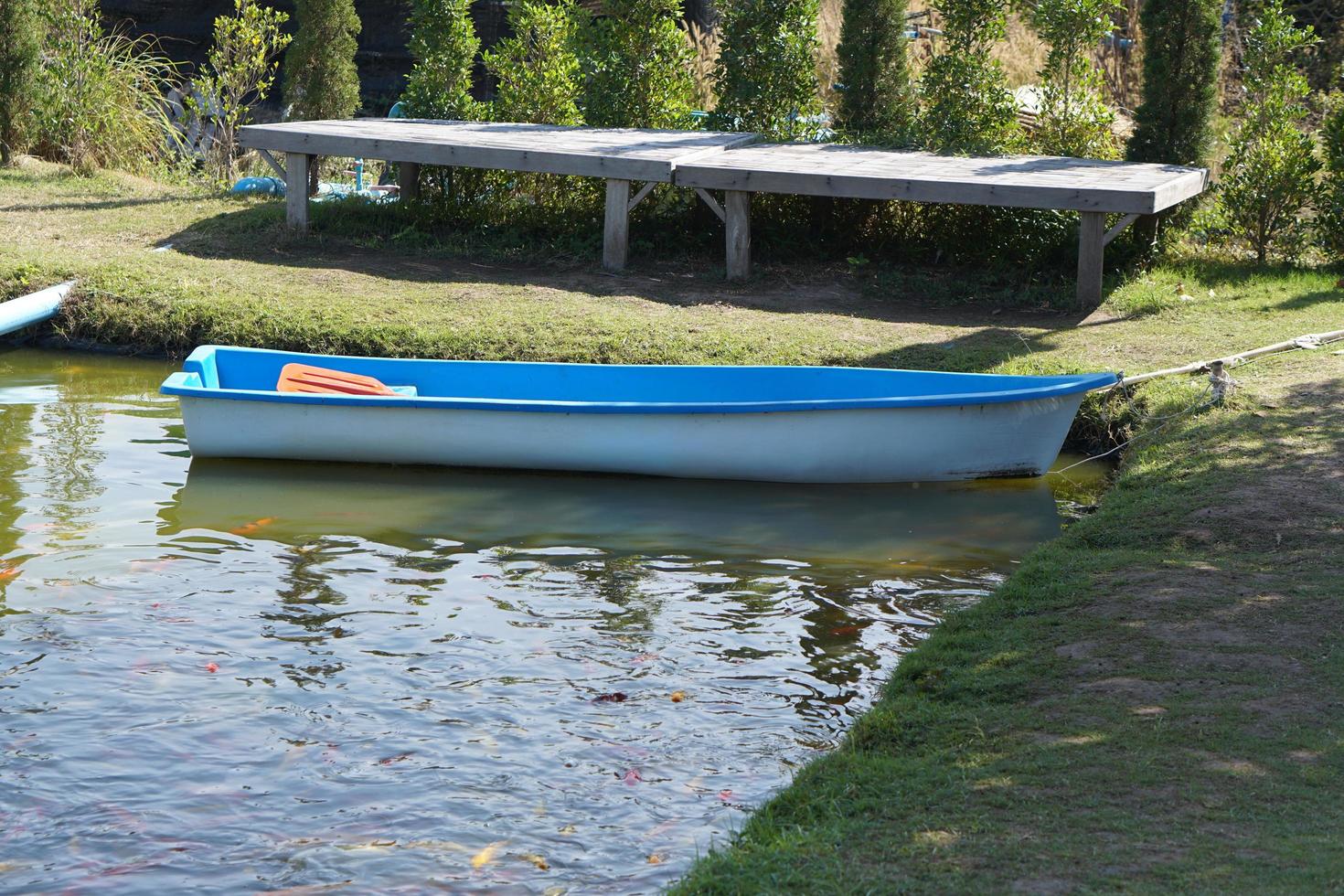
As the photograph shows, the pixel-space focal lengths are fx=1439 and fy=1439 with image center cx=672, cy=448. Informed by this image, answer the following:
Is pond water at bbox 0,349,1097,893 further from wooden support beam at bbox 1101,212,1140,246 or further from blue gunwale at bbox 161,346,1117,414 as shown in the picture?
wooden support beam at bbox 1101,212,1140,246

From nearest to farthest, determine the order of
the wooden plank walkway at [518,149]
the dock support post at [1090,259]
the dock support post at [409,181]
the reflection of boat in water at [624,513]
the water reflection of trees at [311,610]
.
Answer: the water reflection of trees at [311,610] → the reflection of boat in water at [624,513] → the dock support post at [1090,259] → the wooden plank walkway at [518,149] → the dock support post at [409,181]

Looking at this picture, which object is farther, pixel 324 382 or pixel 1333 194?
pixel 1333 194

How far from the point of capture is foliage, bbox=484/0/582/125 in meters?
14.6

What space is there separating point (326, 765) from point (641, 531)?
118 inches

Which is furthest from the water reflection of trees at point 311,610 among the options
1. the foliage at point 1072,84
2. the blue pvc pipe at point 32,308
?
the foliage at point 1072,84

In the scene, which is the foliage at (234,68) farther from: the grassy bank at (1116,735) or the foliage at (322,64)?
the grassy bank at (1116,735)

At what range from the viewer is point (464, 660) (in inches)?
231

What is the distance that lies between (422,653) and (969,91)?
30.8 ft

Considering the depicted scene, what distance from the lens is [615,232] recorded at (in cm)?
1240

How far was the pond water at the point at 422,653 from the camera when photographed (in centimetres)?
446

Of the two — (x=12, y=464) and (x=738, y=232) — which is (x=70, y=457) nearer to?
(x=12, y=464)

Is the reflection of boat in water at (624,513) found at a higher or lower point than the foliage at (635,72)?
lower

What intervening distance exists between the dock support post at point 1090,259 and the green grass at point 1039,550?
153 mm

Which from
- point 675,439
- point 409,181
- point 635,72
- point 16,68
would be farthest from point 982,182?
point 16,68
